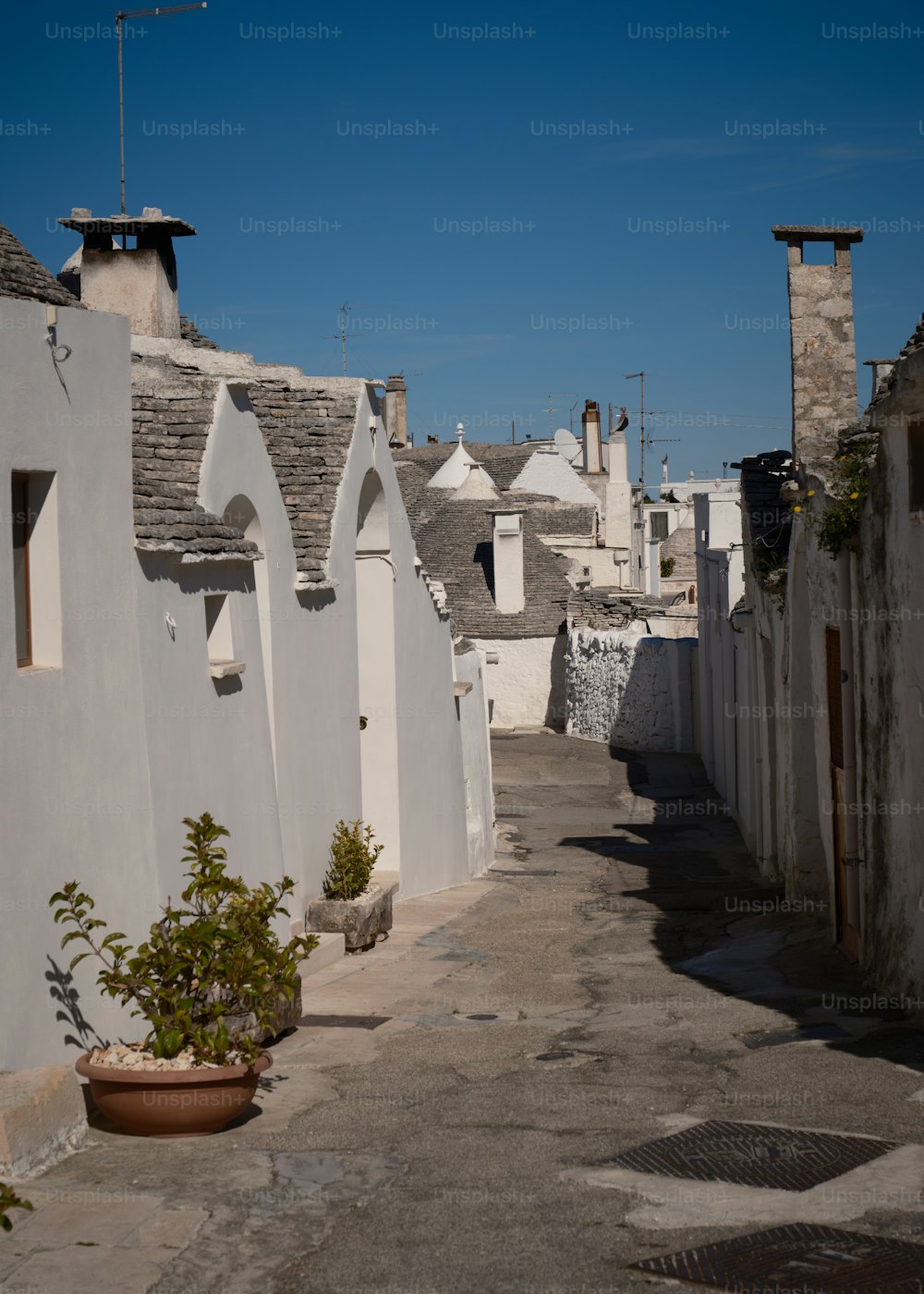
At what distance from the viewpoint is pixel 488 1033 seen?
985 cm

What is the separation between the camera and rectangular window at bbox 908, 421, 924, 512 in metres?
9.04

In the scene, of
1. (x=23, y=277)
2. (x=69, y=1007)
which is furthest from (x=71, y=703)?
(x=23, y=277)

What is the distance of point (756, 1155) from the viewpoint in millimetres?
6430

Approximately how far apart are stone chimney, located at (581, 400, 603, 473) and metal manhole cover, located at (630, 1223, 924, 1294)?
55.0 meters

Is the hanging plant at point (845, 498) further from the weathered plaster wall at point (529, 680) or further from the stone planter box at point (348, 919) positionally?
the weathered plaster wall at point (529, 680)

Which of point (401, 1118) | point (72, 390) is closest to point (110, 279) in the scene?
point (72, 390)

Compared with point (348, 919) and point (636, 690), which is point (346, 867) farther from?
point (636, 690)

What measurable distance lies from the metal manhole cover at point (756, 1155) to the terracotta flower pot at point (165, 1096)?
2.00m

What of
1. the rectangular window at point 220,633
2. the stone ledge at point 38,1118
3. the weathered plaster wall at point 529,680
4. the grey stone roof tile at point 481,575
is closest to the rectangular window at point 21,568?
the stone ledge at point 38,1118

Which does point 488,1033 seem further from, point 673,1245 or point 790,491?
point 790,491

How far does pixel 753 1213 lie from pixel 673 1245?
19.0 inches

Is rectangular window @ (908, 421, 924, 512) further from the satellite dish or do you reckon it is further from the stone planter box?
the satellite dish

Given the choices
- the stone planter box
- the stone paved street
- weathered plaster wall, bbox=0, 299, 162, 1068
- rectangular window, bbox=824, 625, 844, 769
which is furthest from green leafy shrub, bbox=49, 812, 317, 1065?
rectangular window, bbox=824, 625, 844, 769

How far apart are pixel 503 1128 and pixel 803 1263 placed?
222 centimetres
